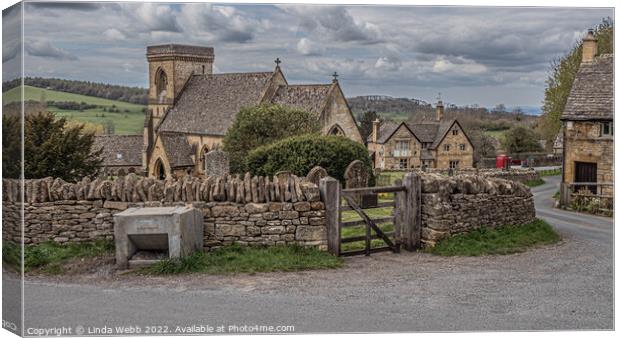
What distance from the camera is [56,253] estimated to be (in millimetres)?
13055

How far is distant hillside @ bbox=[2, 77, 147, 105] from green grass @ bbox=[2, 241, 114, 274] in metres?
2.56

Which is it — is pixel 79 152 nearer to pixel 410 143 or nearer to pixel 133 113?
pixel 133 113

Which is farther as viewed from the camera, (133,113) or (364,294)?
(133,113)

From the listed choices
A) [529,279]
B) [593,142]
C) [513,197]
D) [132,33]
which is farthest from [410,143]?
[132,33]

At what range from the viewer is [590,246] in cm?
1573

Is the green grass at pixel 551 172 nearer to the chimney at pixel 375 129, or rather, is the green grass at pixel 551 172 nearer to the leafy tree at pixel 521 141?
the leafy tree at pixel 521 141

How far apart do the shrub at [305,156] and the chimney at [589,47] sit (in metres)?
6.79

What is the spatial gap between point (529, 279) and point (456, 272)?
3.88ft

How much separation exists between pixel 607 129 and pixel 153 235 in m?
7.71

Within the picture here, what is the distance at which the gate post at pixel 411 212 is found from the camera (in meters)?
15.2

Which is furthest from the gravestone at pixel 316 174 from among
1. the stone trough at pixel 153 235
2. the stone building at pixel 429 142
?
the stone trough at pixel 153 235

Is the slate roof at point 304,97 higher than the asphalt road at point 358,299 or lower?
higher

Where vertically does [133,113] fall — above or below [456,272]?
above

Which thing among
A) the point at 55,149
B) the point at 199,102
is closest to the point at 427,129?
the point at 55,149
